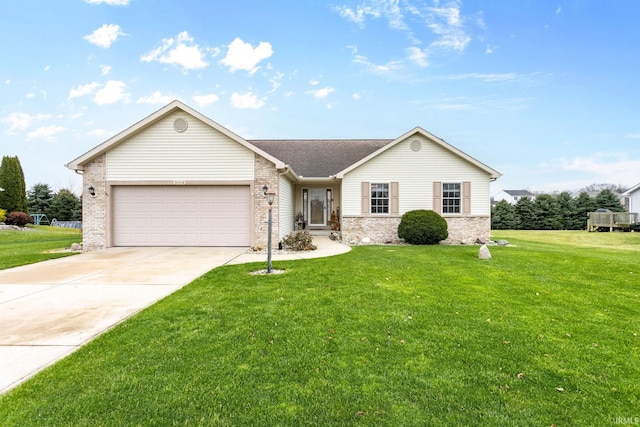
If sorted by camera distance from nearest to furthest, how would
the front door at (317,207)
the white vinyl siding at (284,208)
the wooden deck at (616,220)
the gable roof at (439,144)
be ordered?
Result: the white vinyl siding at (284,208) → the gable roof at (439,144) → the front door at (317,207) → the wooden deck at (616,220)

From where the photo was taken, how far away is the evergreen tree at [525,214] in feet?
93.2

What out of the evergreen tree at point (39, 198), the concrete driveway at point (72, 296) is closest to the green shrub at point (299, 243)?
the concrete driveway at point (72, 296)

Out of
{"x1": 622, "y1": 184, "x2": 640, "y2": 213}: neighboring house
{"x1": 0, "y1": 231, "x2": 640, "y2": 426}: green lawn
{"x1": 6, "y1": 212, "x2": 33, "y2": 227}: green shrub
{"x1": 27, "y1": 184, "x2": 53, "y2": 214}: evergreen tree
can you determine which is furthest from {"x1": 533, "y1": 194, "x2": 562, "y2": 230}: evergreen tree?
{"x1": 27, "y1": 184, "x2": 53, "y2": 214}: evergreen tree

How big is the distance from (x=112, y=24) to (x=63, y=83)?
4.78 meters

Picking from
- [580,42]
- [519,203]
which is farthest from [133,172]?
[519,203]

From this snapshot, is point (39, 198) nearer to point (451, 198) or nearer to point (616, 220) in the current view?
point (451, 198)

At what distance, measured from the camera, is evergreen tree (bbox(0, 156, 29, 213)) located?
22.3 meters

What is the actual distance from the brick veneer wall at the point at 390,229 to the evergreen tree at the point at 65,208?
27.7 m

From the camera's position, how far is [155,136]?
1181 cm

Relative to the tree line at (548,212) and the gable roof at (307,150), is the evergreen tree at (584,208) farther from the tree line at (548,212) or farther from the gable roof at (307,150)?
the gable roof at (307,150)

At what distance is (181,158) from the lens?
38.9 feet

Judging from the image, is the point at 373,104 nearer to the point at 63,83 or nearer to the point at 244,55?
the point at 244,55

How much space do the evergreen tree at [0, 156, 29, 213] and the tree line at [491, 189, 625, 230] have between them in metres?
38.1

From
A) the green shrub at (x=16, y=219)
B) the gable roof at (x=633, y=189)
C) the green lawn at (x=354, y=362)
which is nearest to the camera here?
the green lawn at (x=354, y=362)
